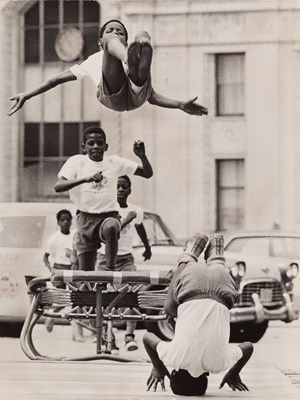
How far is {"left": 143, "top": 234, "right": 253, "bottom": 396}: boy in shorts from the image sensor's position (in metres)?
9.88

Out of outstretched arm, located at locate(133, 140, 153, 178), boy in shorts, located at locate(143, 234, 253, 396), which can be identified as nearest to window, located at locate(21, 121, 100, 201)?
outstretched arm, located at locate(133, 140, 153, 178)

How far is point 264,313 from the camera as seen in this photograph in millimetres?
13242

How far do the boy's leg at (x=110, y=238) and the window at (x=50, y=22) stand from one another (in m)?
0.90

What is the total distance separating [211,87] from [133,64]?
3.32 feet

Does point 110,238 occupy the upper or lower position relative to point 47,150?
lower

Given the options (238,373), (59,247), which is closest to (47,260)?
(59,247)

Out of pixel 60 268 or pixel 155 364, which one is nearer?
pixel 155 364

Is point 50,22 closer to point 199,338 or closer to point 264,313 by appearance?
point 199,338

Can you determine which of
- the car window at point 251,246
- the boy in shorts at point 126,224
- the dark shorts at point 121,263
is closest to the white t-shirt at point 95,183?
the boy in shorts at point 126,224

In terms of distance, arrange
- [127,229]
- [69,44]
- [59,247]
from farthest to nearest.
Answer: [59,247] → [127,229] → [69,44]

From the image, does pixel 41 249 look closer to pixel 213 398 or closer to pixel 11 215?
pixel 11 215

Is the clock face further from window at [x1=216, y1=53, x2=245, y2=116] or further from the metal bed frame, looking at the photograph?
the metal bed frame

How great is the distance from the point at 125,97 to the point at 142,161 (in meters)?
0.37

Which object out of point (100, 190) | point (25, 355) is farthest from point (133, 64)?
point (25, 355)
